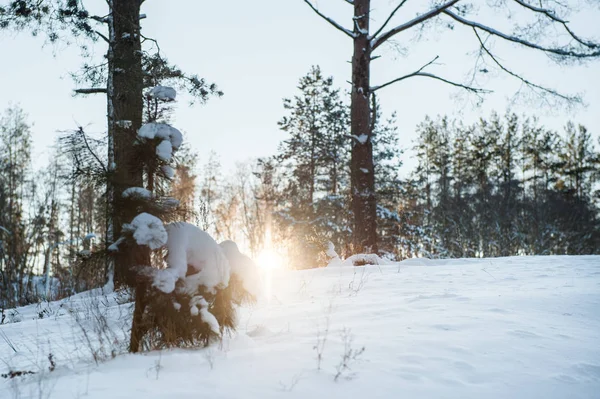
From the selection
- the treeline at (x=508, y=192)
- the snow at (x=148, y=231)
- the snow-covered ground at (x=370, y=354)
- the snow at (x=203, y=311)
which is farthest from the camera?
the treeline at (x=508, y=192)

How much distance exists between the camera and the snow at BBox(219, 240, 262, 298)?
2.89m

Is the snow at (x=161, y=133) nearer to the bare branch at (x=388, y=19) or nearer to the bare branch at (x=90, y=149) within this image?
the bare branch at (x=90, y=149)

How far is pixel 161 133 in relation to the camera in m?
2.79

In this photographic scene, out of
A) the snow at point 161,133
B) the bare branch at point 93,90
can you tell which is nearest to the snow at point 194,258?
the snow at point 161,133

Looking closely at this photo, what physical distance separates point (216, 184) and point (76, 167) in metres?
19.5

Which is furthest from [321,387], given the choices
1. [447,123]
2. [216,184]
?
[447,123]

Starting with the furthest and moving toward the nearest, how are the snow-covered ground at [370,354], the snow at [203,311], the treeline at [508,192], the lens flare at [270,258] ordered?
the treeline at [508,192], the lens flare at [270,258], the snow at [203,311], the snow-covered ground at [370,354]

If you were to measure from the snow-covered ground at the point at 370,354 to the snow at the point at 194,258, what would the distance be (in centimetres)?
44

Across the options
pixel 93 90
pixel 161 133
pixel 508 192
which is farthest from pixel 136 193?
pixel 508 192

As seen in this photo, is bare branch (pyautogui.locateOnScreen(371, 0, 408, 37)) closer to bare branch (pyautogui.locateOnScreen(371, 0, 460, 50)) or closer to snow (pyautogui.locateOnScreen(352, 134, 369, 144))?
bare branch (pyautogui.locateOnScreen(371, 0, 460, 50))

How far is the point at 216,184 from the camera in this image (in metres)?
22.0

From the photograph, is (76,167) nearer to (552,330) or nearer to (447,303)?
(447,303)

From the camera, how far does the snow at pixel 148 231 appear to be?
244 centimetres

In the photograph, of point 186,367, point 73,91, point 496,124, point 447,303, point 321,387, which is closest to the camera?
point 321,387
